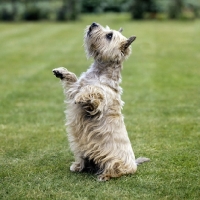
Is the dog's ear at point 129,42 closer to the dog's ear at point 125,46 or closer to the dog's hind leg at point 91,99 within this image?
the dog's ear at point 125,46

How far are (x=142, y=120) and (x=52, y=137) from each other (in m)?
1.98

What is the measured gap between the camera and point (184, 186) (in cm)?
593

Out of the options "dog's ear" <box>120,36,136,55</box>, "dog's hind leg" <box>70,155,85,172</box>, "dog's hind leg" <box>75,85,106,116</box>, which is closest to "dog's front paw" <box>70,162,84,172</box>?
"dog's hind leg" <box>70,155,85,172</box>

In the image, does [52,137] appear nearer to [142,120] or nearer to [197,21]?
[142,120]

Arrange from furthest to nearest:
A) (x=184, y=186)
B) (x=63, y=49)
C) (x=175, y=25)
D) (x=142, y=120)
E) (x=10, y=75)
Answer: (x=175, y=25)
(x=63, y=49)
(x=10, y=75)
(x=142, y=120)
(x=184, y=186)

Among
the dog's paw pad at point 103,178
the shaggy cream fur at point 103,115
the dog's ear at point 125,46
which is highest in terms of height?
the dog's ear at point 125,46

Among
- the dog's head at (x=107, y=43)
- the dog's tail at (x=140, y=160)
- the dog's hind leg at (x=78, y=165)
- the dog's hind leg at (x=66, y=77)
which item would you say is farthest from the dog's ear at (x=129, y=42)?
the dog's tail at (x=140, y=160)

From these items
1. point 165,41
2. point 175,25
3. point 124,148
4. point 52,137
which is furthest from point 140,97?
point 175,25

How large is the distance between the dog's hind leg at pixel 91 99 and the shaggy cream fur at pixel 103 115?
0.02m

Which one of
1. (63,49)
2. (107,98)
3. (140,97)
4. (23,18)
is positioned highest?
(107,98)

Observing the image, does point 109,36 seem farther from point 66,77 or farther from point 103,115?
point 103,115

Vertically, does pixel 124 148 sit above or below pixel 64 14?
above

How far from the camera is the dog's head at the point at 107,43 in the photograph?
616 cm

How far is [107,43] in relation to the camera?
617 centimetres
